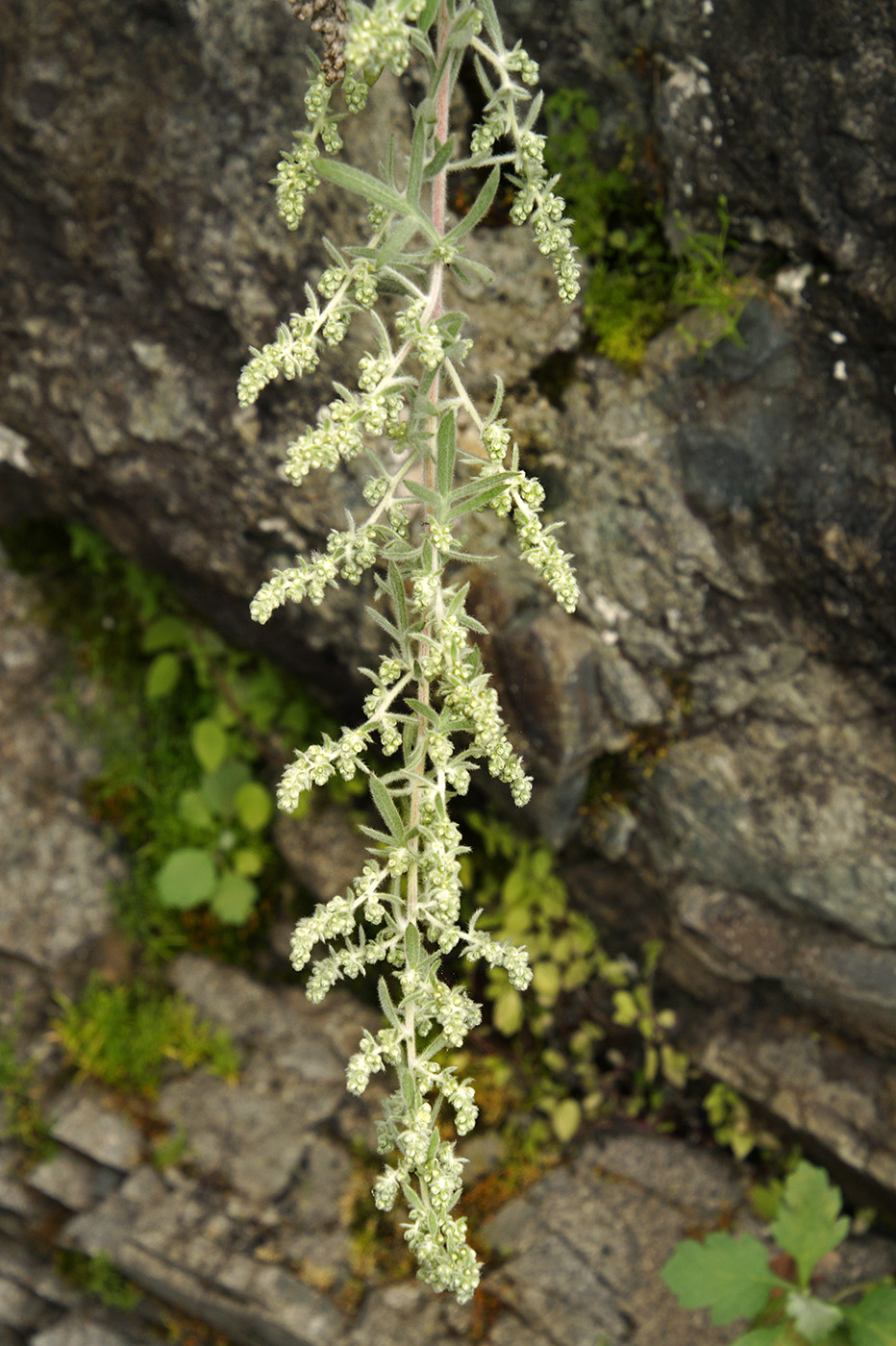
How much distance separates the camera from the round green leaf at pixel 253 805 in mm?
5012

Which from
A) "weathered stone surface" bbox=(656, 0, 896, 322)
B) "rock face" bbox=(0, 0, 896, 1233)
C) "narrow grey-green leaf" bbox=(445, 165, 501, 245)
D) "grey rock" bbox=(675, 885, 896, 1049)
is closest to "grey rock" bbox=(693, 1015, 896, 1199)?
"rock face" bbox=(0, 0, 896, 1233)

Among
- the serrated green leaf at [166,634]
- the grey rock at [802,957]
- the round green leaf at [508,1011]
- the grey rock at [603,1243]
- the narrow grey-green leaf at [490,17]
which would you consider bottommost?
the grey rock at [603,1243]

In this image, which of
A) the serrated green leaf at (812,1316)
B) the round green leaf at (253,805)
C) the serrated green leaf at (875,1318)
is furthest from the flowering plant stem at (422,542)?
the round green leaf at (253,805)

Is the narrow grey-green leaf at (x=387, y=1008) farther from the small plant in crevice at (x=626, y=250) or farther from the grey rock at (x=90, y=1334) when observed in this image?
the grey rock at (x=90, y=1334)

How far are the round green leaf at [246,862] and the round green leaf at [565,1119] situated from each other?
183 cm

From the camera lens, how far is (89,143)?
3.71 metres

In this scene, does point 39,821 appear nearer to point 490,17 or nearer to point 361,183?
point 361,183

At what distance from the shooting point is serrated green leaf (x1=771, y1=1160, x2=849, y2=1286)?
11.9ft

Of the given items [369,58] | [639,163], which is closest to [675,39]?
[639,163]

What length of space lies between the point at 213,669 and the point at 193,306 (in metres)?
1.82

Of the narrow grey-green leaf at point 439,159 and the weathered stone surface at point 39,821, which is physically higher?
the narrow grey-green leaf at point 439,159

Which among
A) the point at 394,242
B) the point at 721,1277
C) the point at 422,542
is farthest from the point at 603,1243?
the point at 394,242

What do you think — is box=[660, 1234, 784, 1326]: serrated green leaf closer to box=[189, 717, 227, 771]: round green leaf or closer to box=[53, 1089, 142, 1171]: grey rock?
box=[53, 1089, 142, 1171]: grey rock

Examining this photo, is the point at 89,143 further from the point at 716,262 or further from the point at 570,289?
the point at 570,289
